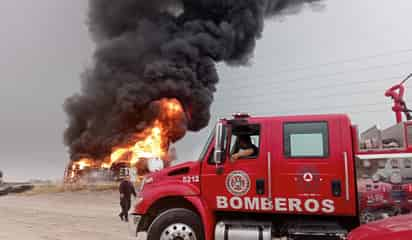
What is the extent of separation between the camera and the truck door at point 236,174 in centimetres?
518

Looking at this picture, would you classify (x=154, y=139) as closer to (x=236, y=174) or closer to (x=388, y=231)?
(x=236, y=174)

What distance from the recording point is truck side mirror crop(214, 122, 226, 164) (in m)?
5.15

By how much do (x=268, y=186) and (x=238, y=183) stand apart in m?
0.48

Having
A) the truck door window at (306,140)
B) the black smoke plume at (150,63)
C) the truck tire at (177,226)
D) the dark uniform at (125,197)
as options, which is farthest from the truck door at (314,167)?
the black smoke plume at (150,63)

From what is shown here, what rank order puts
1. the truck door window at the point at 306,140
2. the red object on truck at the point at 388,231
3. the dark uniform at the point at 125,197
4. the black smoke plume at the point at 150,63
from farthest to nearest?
the black smoke plume at the point at 150,63
the dark uniform at the point at 125,197
the truck door window at the point at 306,140
the red object on truck at the point at 388,231

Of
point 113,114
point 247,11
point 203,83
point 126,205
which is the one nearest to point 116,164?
point 113,114

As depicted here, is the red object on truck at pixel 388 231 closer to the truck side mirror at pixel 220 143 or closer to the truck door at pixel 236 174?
the truck door at pixel 236 174

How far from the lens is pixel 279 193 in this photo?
199 inches

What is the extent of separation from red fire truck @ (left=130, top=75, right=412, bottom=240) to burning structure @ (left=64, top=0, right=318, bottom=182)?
27274 millimetres

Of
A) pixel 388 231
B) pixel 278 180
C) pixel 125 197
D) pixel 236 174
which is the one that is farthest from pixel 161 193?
pixel 125 197

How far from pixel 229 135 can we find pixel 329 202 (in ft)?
6.04

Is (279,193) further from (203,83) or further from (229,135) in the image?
(203,83)

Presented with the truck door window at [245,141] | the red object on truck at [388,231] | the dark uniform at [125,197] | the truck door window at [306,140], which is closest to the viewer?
the red object on truck at [388,231]

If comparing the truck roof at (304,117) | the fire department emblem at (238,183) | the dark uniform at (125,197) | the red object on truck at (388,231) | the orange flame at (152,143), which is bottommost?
the dark uniform at (125,197)
